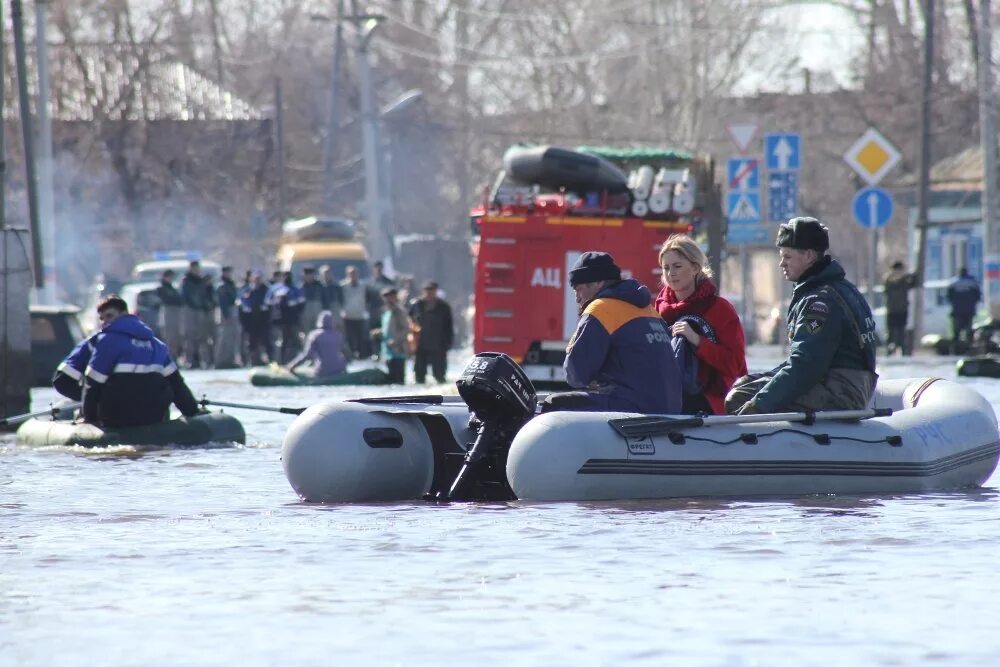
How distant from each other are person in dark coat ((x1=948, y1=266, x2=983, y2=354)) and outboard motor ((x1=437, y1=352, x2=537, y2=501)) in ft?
76.0

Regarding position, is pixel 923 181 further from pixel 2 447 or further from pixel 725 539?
pixel 725 539

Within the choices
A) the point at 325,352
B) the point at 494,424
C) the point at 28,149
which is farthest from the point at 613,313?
the point at 28,149

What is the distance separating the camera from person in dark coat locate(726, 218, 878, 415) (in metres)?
11.8

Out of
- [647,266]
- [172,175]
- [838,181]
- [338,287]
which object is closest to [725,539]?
[647,266]

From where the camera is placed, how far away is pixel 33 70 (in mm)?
53188

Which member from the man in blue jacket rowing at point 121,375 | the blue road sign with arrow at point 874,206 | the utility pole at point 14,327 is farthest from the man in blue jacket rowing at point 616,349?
the blue road sign with arrow at point 874,206

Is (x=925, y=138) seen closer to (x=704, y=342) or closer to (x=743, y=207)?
(x=743, y=207)

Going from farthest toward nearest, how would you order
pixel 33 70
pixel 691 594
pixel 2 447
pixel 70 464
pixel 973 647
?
pixel 33 70 → pixel 2 447 → pixel 70 464 → pixel 691 594 → pixel 973 647

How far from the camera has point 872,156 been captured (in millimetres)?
31344

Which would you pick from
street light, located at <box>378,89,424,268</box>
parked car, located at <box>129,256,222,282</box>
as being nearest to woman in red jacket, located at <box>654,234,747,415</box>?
parked car, located at <box>129,256,222,282</box>

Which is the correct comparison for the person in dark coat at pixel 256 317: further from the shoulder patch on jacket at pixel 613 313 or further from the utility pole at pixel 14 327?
the shoulder patch on jacket at pixel 613 313

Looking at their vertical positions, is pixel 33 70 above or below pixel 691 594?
above

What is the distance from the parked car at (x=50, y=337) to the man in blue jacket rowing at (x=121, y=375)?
31.1 feet

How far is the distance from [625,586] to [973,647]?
177 centimetres
